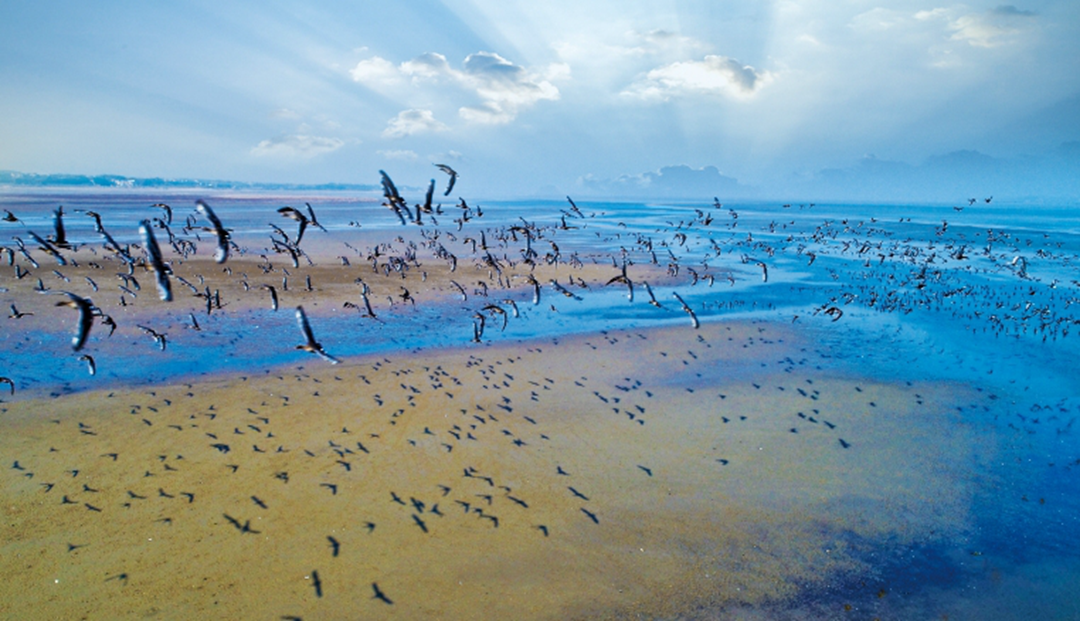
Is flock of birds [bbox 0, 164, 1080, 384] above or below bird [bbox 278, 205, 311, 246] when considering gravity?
below

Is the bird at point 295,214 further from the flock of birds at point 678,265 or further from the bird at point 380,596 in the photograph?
the bird at point 380,596

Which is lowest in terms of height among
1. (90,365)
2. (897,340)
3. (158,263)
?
(897,340)

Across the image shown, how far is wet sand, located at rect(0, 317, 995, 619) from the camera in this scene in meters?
10.6

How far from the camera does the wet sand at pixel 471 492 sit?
1061 centimetres

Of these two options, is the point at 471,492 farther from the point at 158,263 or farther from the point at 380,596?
the point at 158,263

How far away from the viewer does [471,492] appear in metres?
13.7

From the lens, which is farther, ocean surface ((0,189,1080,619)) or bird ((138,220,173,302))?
ocean surface ((0,189,1080,619))

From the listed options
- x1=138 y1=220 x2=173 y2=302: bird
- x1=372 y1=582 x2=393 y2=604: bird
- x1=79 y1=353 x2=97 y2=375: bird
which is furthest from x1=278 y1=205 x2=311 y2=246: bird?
x1=79 y1=353 x2=97 y2=375: bird

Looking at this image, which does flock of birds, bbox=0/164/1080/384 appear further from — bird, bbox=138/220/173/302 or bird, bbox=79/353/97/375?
bird, bbox=79/353/97/375

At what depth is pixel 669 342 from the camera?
86.0ft

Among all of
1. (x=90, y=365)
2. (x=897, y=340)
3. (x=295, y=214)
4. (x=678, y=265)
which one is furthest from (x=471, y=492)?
(x=678, y=265)

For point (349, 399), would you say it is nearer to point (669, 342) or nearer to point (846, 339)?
point (669, 342)

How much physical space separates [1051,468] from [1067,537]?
12.8ft

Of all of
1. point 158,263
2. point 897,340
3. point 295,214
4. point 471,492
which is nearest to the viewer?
point 158,263
